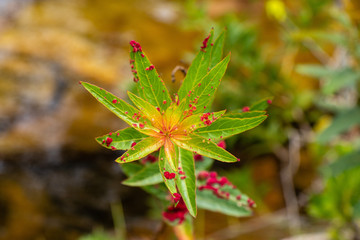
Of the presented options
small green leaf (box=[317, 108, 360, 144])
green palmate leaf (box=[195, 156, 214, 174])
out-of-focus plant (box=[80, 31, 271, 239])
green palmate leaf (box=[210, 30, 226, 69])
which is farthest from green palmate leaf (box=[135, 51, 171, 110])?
small green leaf (box=[317, 108, 360, 144])

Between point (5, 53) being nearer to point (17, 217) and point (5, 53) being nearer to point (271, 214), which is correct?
point (17, 217)

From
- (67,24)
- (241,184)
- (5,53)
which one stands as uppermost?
(67,24)

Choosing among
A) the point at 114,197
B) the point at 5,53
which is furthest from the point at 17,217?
the point at 5,53

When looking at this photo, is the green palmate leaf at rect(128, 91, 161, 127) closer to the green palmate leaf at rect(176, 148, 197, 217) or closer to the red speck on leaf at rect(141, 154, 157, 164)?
the green palmate leaf at rect(176, 148, 197, 217)

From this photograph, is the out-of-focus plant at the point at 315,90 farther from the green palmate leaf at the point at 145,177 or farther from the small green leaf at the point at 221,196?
the green palmate leaf at the point at 145,177

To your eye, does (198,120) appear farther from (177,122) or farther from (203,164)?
(203,164)
